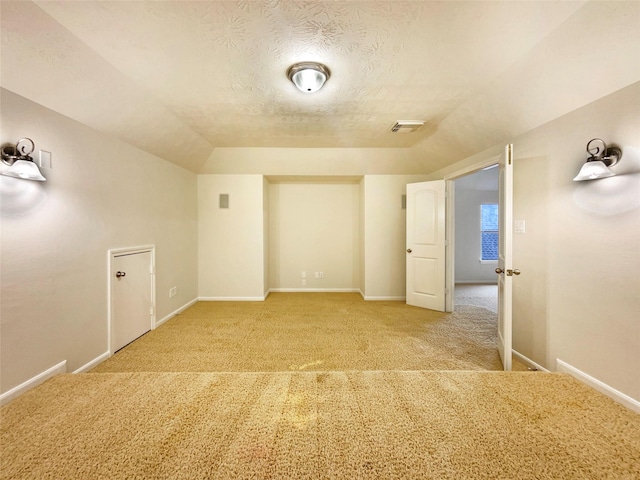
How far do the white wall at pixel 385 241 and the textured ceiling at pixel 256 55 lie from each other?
5.61 feet

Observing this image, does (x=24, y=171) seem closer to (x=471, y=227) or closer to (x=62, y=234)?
(x=62, y=234)

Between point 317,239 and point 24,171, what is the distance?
396 cm

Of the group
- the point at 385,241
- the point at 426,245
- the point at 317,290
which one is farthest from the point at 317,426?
the point at 317,290

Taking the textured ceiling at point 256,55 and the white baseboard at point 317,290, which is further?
the white baseboard at point 317,290

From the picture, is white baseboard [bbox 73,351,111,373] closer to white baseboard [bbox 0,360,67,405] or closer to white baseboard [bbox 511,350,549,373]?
white baseboard [bbox 0,360,67,405]

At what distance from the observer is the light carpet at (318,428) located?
1142mm

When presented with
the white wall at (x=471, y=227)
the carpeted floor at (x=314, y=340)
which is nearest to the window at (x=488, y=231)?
the white wall at (x=471, y=227)

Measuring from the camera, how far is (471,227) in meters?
6.11

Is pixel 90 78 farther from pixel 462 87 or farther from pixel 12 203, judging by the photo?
pixel 462 87

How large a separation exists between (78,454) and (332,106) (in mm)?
3144

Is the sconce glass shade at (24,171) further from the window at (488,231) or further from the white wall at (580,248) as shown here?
the window at (488,231)

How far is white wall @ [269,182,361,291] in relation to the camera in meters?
5.02

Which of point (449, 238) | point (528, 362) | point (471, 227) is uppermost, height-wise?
point (471, 227)

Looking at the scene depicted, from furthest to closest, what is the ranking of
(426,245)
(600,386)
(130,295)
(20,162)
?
(426,245), (130,295), (600,386), (20,162)
